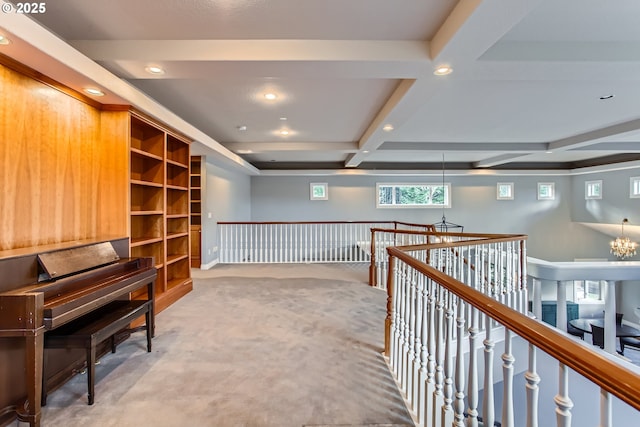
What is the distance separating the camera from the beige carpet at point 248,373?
5.97 feet

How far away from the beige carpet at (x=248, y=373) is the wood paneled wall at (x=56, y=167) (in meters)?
1.18

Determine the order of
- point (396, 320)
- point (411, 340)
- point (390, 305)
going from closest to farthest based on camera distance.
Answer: point (411, 340), point (396, 320), point (390, 305)

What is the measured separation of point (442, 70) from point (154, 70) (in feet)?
8.49

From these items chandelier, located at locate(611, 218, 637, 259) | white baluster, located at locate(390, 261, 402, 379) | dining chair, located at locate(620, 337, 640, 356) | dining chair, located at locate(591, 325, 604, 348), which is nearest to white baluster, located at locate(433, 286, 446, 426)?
white baluster, located at locate(390, 261, 402, 379)

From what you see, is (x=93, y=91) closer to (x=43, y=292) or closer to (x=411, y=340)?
(x=43, y=292)

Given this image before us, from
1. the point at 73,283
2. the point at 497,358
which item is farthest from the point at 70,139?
the point at 497,358

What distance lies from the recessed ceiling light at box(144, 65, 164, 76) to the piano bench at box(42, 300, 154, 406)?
208 cm

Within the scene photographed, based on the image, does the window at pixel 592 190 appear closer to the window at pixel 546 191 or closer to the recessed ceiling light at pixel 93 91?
the window at pixel 546 191

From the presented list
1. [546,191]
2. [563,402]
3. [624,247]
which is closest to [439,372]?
[563,402]

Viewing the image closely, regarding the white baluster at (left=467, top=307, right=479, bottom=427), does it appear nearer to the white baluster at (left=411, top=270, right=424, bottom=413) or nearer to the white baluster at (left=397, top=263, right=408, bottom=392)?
the white baluster at (left=411, top=270, right=424, bottom=413)

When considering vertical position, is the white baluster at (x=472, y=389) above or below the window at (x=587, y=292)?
above

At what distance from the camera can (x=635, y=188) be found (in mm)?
8086

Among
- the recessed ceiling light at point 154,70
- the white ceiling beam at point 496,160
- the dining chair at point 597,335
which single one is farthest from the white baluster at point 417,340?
the dining chair at point 597,335

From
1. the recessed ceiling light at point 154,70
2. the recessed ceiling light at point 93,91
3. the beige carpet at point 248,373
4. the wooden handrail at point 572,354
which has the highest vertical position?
the recessed ceiling light at point 154,70
